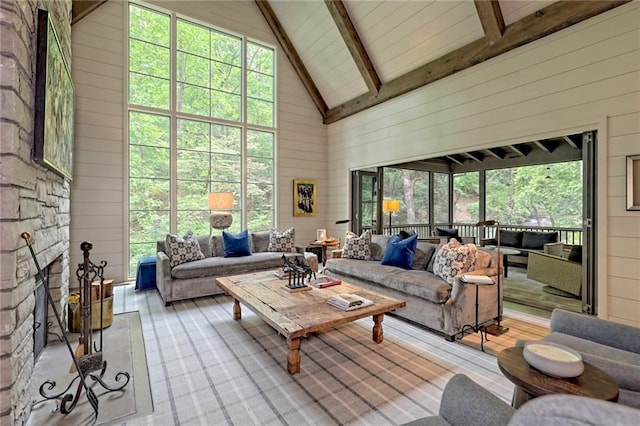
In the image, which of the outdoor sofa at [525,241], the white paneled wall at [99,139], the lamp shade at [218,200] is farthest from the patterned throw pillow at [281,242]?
the outdoor sofa at [525,241]

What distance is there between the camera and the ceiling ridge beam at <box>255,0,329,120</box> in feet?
20.7

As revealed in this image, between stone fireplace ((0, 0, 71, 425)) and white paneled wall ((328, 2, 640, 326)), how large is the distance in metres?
4.77

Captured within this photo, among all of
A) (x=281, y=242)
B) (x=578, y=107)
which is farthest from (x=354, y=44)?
(x=281, y=242)

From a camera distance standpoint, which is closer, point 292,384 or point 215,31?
point 292,384

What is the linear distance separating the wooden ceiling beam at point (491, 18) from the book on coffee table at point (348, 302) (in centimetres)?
387

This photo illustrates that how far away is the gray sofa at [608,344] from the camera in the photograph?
1.35 metres

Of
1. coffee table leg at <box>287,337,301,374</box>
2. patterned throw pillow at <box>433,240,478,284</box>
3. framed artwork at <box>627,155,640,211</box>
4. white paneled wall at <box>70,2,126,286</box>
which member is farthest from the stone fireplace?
framed artwork at <box>627,155,640,211</box>

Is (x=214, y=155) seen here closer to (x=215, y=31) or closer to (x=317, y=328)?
(x=215, y=31)

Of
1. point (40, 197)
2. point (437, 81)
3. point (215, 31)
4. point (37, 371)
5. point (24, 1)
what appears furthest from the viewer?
point (215, 31)

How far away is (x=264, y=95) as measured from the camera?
661 cm

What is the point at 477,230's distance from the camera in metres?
8.31

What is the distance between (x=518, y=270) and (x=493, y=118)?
11.6 ft

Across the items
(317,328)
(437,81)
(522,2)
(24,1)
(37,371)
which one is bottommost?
(37,371)

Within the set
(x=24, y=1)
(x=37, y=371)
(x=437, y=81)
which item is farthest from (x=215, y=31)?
(x=37, y=371)
